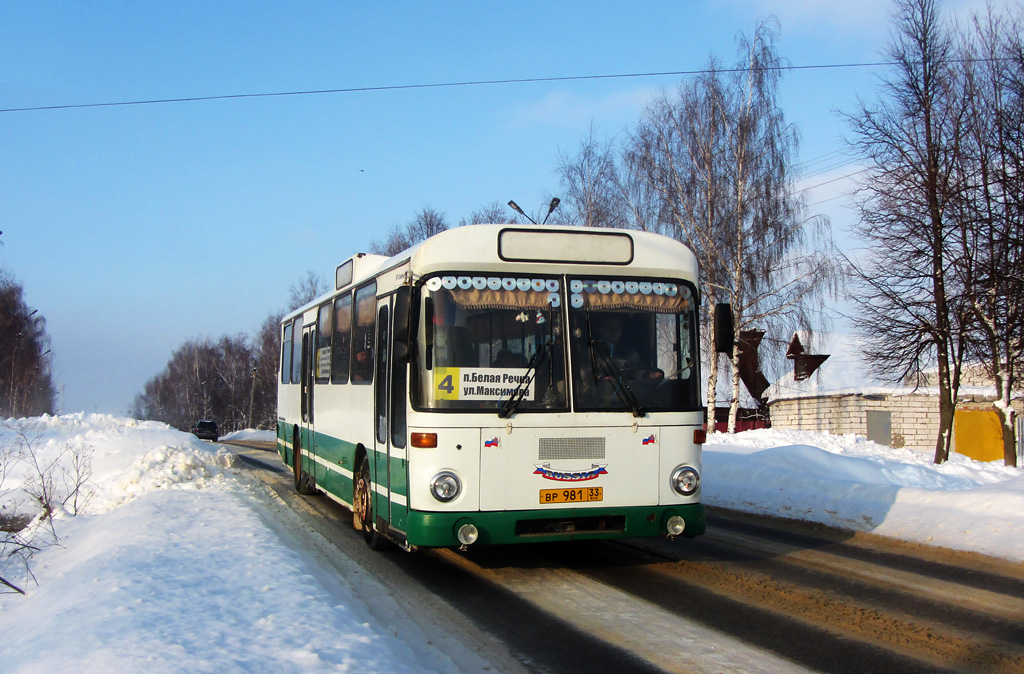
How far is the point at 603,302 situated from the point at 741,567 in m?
3.00

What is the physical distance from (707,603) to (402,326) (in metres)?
3.38

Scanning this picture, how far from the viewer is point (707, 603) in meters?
6.82

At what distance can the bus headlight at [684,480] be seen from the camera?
7656 millimetres

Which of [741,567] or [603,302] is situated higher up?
[603,302]

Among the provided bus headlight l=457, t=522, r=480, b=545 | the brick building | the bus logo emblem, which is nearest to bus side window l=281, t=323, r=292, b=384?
bus headlight l=457, t=522, r=480, b=545

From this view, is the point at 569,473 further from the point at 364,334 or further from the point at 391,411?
the point at 364,334

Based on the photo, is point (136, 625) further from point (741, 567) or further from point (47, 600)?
point (741, 567)

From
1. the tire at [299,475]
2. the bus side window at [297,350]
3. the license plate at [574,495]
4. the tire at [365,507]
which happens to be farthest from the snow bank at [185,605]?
the bus side window at [297,350]

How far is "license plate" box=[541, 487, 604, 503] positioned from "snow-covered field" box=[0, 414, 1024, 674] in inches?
68.6

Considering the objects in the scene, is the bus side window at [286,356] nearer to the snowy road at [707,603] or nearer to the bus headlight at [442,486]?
the snowy road at [707,603]

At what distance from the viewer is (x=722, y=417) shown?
49531mm

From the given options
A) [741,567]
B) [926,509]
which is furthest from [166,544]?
[926,509]

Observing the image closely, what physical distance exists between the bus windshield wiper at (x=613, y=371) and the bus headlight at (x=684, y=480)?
647mm

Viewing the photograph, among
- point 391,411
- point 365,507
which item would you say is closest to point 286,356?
point 365,507
